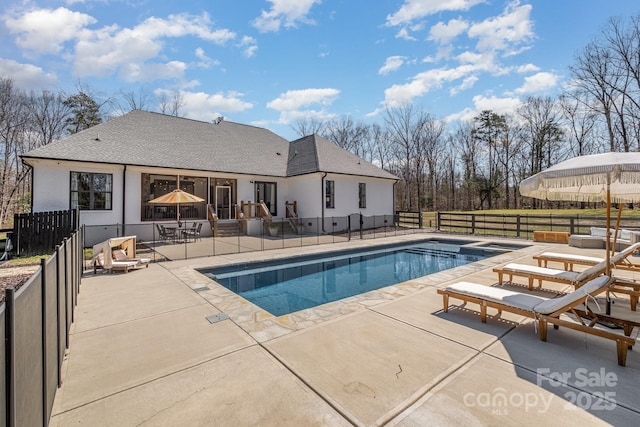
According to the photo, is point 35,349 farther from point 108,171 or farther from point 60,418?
point 108,171

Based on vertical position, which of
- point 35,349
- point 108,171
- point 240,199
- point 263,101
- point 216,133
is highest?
point 263,101

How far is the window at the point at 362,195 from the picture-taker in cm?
1938

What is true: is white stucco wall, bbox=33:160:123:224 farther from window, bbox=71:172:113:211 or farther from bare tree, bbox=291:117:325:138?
bare tree, bbox=291:117:325:138

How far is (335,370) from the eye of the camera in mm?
2975

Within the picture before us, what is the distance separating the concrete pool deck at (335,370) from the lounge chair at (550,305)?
230 mm

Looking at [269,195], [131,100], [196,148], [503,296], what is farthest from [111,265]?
[131,100]

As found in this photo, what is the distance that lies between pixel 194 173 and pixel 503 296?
14.7 m

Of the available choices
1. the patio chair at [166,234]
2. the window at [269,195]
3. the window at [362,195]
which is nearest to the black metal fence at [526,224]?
the window at [362,195]

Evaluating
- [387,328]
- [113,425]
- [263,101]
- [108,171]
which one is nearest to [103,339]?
[113,425]

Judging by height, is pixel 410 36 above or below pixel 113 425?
above

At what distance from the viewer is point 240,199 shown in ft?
54.6

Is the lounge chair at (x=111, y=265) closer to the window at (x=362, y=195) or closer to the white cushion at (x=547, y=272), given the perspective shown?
the white cushion at (x=547, y=272)

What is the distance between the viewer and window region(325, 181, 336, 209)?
17.4 metres

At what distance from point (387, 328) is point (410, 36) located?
1456cm
